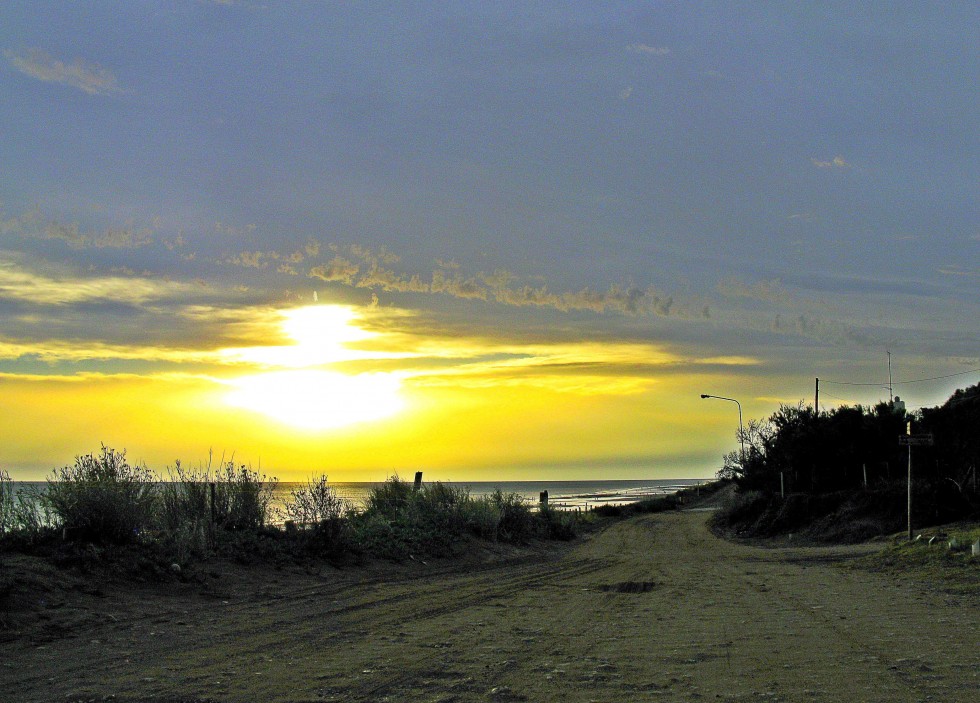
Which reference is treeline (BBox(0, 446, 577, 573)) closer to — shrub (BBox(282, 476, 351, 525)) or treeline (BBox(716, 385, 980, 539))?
shrub (BBox(282, 476, 351, 525))

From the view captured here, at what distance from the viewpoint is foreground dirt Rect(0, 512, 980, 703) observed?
7.76m

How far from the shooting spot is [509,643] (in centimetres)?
1007

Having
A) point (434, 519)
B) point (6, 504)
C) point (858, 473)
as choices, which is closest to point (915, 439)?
point (434, 519)

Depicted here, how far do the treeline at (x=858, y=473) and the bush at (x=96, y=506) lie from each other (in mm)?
25889

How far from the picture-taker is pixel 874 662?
860cm

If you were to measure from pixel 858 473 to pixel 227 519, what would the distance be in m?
34.6

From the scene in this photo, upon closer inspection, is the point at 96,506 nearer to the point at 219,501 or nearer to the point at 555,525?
the point at 219,501

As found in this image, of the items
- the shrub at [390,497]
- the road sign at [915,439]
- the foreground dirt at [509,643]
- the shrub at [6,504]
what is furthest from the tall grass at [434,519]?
the road sign at [915,439]

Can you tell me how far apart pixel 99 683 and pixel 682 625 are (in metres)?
6.92

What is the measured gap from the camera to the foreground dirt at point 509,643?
7.76 metres

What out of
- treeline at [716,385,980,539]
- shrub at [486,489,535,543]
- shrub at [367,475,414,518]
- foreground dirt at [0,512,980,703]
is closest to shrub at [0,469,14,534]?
foreground dirt at [0,512,980,703]

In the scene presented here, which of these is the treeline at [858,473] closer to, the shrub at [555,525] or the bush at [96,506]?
the shrub at [555,525]

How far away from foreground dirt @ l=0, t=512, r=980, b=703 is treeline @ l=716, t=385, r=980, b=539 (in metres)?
18.3

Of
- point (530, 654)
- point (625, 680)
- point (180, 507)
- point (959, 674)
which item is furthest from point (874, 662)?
point (180, 507)
